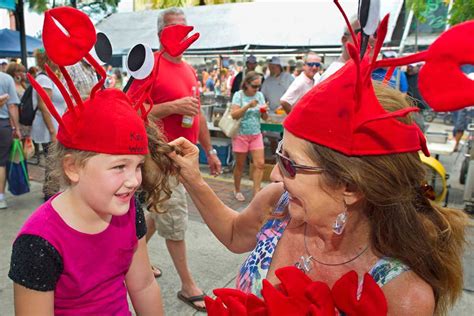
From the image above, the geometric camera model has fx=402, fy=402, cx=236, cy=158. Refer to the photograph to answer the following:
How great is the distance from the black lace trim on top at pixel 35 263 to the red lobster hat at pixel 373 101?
2.90 feet

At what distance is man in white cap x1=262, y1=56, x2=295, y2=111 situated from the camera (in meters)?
7.64

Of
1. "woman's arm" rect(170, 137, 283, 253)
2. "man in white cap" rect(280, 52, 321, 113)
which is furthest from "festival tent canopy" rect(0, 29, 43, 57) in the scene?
"woman's arm" rect(170, 137, 283, 253)

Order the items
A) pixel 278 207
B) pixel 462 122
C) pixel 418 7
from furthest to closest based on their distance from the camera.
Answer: pixel 462 122 < pixel 418 7 < pixel 278 207

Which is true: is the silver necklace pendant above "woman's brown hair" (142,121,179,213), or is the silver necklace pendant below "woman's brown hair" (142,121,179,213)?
below

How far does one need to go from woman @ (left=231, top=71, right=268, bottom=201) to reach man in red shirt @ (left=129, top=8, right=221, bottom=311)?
2.39 meters

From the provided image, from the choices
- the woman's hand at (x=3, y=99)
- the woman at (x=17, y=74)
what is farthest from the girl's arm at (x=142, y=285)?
the woman at (x=17, y=74)

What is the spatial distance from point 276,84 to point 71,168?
6.56m

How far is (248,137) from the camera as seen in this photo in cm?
555

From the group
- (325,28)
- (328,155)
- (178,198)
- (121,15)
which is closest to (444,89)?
(328,155)

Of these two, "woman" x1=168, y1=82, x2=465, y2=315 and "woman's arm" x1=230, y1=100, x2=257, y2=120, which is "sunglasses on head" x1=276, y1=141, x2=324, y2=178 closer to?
"woman" x1=168, y1=82, x2=465, y2=315

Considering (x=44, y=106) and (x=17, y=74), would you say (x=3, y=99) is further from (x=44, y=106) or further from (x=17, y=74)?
(x=17, y=74)

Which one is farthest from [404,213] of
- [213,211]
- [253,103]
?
[253,103]

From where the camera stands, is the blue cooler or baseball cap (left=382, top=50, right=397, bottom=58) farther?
the blue cooler

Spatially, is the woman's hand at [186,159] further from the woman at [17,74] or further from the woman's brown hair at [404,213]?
the woman at [17,74]
